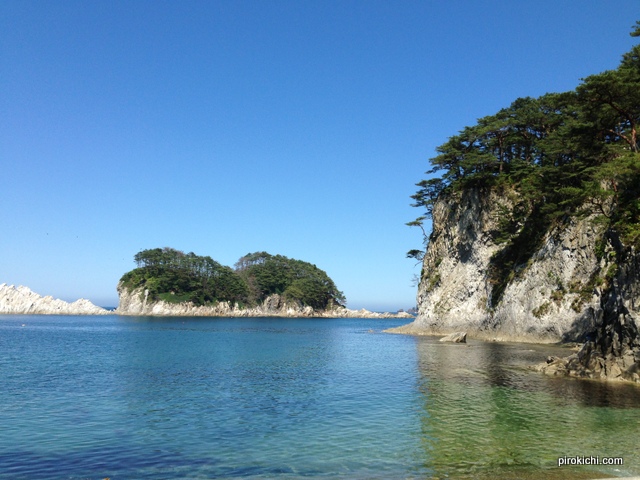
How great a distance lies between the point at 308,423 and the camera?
1881cm

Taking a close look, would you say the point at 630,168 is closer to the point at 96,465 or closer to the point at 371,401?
the point at 371,401

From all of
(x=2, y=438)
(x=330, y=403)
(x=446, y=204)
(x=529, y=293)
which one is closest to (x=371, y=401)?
(x=330, y=403)

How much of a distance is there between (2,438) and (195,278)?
179m

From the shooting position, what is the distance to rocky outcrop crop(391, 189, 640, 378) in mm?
29172

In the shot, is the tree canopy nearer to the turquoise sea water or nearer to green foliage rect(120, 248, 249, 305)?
the turquoise sea water

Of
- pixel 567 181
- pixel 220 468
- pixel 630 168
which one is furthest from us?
pixel 567 181

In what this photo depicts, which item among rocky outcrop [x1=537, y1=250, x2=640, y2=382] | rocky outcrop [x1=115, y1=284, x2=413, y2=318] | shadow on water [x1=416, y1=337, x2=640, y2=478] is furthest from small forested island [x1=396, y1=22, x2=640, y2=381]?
rocky outcrop [x1=115, y1=284, x2=413, y2=318]

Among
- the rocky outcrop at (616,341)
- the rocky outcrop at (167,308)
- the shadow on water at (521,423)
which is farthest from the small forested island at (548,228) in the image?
the rocky outcrop at (167,308)

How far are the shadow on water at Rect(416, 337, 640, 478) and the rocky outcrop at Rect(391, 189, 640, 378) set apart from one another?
4.52 metres

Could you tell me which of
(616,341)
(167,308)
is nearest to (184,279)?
(167,308)

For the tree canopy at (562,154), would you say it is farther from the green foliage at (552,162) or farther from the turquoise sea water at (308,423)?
the turquoise sea water at (308,423)

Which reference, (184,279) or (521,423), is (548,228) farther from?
(184,279)

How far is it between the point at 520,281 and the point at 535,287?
2.62 m

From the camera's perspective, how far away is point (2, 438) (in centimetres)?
1625
